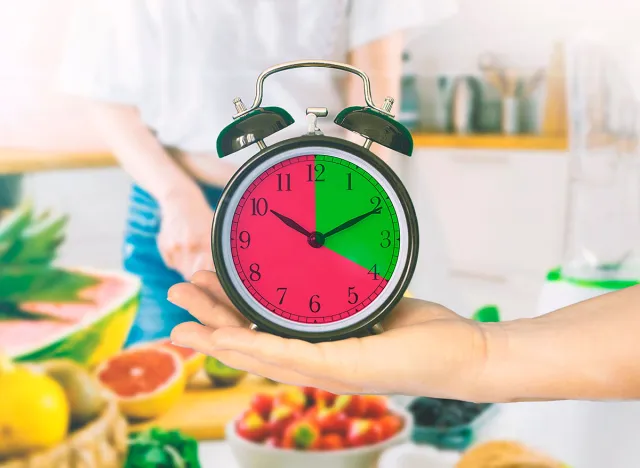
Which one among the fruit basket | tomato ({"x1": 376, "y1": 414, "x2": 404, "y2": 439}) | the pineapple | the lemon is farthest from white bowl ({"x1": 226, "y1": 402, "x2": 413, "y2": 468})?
the pineapple

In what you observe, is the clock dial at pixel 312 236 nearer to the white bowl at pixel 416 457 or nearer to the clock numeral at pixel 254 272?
the clock numeral at pixel 254 272

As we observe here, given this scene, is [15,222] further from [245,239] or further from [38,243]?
[245,239]

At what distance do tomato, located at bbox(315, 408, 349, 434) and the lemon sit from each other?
562 mm

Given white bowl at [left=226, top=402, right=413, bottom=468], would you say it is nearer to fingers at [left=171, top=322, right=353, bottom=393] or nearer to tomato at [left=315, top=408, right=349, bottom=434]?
tomato at [left=315, top=408, right=349, bottom=434]

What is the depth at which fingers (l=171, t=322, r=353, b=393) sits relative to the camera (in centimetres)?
77

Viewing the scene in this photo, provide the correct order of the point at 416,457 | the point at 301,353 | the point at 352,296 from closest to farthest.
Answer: the point at 301,353
the point at 352,296
the point at 416,457

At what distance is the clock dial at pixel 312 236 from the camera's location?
32.1 inches

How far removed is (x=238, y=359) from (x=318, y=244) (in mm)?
175

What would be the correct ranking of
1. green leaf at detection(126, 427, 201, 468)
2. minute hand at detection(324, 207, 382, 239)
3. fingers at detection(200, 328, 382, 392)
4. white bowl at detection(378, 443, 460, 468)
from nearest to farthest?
fingers at detection(200, 328, 382, 392), minute hand at detection(324, 207, 382, 239), white bowl at detection(378, 443, 460, 468), green leaf at detection(126, 427, 201, 468)

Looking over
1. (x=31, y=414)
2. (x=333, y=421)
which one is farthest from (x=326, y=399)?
(x=31, y=414)

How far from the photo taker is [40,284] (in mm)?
1428

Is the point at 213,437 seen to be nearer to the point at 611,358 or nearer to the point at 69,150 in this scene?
the point at 69,150

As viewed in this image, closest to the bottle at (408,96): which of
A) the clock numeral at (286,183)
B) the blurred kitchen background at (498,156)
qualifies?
the blurred kitchen background at (498,156)

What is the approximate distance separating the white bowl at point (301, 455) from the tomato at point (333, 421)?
6 centimetres
